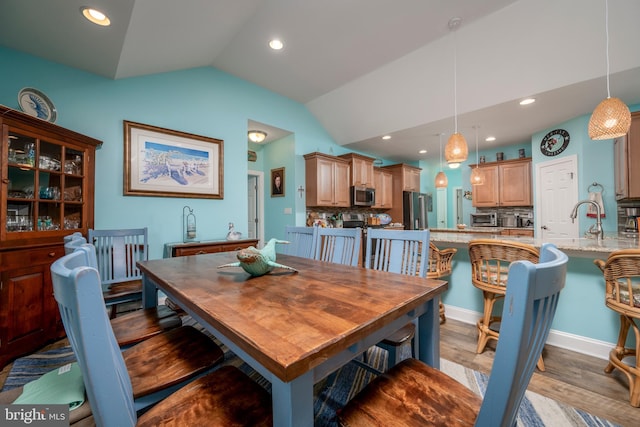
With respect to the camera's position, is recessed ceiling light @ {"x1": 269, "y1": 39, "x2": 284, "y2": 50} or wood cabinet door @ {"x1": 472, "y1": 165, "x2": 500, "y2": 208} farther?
wood cabinet door @ {"x1": 472, "y1": 165, "x2": 500, "y2": 208}

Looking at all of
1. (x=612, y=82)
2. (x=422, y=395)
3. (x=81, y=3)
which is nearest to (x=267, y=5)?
(x=81, y=3)

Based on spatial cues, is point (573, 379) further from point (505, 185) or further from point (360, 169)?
point (505, 185)

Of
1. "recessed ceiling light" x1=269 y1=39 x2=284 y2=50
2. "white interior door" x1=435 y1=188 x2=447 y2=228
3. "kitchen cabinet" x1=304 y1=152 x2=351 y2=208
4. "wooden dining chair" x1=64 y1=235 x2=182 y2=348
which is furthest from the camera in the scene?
"white interior door" x1=435 y1=188 x2=447 y2=228

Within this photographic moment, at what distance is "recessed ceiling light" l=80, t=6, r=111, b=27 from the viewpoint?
1908 mm

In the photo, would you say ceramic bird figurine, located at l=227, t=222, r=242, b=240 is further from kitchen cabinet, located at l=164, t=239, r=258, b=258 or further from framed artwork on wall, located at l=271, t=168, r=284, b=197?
framed artwork on wall, located at l=271, t=168, r=284, b=197

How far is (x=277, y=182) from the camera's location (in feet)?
16.1

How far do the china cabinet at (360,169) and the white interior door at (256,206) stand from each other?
179 centimetres

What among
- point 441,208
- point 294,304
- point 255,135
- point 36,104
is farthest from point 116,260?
point 441,208

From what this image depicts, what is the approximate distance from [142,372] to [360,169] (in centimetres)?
484

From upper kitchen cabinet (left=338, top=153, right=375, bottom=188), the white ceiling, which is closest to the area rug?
the white ceiling

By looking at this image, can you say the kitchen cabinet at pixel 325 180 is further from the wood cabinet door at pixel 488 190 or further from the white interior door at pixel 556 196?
the white interior door at pixel 556 196

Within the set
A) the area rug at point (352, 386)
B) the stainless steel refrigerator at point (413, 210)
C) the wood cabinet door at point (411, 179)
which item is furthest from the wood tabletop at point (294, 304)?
the wood cabinet door at point (411, 179)

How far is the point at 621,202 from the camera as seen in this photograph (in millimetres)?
3355

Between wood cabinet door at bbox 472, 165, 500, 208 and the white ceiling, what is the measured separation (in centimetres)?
147
